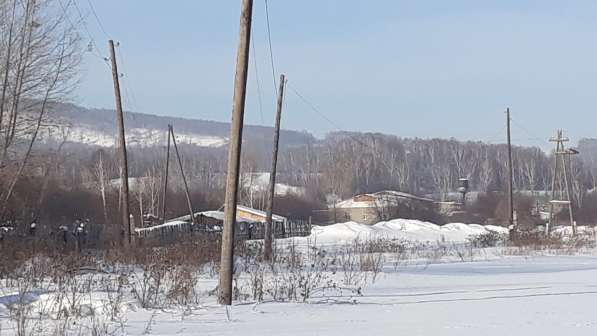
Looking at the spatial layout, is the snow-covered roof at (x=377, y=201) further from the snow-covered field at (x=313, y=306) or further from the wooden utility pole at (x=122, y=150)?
the snow-covered field at (x=313, y=306)

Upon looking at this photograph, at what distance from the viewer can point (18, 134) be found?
2842 centimetres

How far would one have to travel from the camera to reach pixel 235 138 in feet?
43.4

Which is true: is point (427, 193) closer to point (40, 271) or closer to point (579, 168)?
point (579, 168)

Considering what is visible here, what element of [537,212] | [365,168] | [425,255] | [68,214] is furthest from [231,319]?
[365,168]

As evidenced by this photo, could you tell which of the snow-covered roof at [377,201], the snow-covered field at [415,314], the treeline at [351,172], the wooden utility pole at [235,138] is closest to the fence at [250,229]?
the treeline at [351,172]

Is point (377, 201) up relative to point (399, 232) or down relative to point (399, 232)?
up

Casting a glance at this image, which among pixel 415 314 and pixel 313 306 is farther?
pixel 313 306

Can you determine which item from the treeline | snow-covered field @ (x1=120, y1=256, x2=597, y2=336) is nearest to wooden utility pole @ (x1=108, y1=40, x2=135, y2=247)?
snow-covered field @ (x1=120, y1=256, x2=597, y2=336)

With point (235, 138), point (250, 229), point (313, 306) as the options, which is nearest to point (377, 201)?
point (250, 229)

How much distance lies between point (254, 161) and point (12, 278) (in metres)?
86.1

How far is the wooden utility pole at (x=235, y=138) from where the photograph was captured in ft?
43.3

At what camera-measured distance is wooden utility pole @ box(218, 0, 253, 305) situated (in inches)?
520

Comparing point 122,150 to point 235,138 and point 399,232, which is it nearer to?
point 235,138

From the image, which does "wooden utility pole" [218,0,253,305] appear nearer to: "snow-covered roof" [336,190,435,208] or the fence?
the fence
